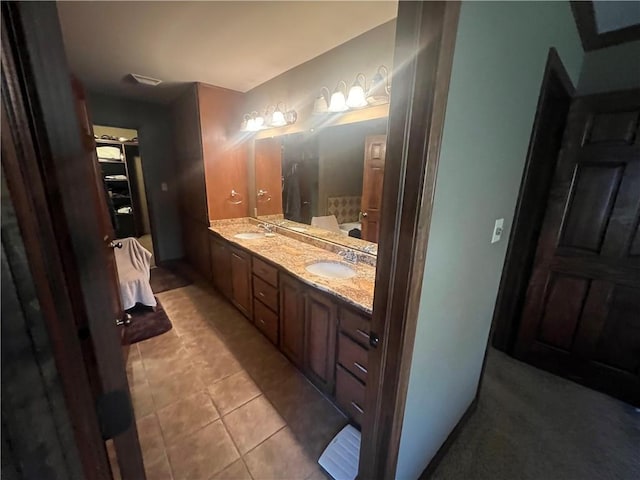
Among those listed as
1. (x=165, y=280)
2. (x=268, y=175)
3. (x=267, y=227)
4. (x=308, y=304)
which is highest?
(x=268, y=175)

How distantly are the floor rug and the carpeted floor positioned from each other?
320 centimetres

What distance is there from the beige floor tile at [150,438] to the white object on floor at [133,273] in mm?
1246

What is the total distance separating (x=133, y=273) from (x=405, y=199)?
270cm

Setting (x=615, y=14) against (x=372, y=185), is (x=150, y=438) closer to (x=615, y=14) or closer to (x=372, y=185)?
(x=372, y=185)

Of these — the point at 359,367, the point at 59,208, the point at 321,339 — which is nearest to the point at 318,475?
the point at 359,367

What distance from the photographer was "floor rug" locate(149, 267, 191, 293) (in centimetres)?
329

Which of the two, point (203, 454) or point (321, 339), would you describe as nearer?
point (203, 454)

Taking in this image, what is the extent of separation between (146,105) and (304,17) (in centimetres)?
306

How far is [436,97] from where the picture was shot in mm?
697

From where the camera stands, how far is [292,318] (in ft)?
6.27

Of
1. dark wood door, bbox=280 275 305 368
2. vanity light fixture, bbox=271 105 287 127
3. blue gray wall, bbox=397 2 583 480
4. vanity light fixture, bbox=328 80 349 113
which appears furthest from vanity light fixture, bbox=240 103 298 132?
blue gray wall, bbox=397 2 583 480

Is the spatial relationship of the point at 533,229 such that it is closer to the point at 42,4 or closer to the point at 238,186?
the point at 42,4

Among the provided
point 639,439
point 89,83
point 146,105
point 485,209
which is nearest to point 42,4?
point 485,209

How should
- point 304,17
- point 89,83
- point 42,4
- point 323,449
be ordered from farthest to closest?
point 89,83 < point 304,17 < point 323,449 < point 42,4
